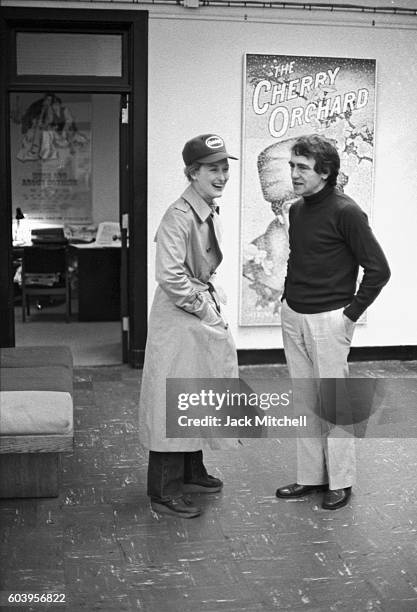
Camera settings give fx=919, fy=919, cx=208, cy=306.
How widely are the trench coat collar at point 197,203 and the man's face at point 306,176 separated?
0.41 metres

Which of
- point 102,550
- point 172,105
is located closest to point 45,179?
point 172,105

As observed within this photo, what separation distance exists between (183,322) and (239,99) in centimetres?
343

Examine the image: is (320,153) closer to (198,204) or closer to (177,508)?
(198,204)

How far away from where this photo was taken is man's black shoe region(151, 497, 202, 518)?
3.99 meters

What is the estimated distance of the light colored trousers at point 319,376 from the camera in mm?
4004

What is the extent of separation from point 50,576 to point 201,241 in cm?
151

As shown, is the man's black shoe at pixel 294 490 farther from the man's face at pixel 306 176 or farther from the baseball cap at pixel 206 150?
the baseball cap at pixel 206 150

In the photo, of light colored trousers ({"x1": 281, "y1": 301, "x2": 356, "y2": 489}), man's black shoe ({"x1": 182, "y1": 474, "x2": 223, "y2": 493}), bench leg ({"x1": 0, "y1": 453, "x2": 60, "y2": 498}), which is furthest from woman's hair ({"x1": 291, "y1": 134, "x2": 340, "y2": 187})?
bench leg ({"x1": 0, "y1": 453, "x2": 60, "y2": 498})

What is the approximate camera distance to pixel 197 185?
13.0 ft

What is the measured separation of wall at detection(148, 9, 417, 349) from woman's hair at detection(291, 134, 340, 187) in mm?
3054

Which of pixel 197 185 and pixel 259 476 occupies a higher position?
pixel 197 185

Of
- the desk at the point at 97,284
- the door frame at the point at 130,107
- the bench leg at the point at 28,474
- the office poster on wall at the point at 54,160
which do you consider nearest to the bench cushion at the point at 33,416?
the bench leg at the point at 28,474

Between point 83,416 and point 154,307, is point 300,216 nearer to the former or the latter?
point 154,307

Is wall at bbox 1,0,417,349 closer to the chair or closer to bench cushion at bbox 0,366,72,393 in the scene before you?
bench cushion at bbox 0,366,72,393
